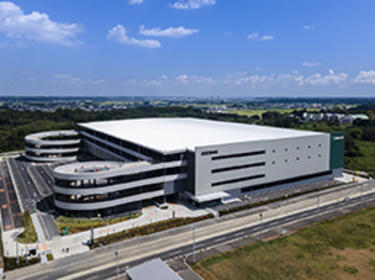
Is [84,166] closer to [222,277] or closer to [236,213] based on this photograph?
[236,213]

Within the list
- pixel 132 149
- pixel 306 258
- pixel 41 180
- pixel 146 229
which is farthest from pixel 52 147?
pixel 306 258

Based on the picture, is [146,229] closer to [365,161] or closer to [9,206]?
[9,206]

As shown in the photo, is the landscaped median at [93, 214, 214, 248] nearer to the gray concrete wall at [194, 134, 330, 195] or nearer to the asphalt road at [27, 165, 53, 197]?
the gray concrete wall at [194, 134, 330, 195]

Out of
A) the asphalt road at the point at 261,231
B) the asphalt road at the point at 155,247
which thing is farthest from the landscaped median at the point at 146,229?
the asphalt road at the point at 261,231

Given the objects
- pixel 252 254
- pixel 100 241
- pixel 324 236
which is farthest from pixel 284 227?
pixel 100 241

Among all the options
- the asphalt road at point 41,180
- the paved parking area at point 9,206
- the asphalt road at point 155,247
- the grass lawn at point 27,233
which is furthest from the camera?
the asphalt road at point 41,180

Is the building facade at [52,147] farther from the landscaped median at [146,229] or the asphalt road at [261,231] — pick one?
the asphalt road at [261,231]

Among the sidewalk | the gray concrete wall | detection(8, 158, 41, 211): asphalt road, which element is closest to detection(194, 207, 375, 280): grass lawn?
the sidewalk
